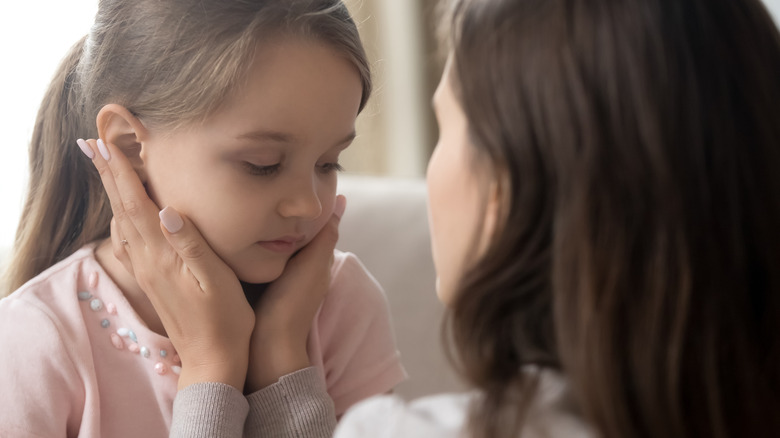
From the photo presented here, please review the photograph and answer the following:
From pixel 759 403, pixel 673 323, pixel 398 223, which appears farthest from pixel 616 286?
pixel 398 223

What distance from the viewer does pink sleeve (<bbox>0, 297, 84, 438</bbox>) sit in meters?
1.00

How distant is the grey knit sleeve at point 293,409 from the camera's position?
1042 millimetres

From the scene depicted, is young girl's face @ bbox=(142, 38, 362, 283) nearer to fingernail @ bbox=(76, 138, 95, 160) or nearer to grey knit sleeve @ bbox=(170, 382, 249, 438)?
fingernail @ bbox=(76, 138, 95, 160)

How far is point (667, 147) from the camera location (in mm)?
663

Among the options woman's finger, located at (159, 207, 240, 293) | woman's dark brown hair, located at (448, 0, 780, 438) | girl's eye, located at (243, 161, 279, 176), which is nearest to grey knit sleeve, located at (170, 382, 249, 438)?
woman's finger, located at (159, 207, 240, 293)

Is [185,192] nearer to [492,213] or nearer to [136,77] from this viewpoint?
[136,77]

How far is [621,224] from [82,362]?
0.70 m

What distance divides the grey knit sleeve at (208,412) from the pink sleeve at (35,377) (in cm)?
13

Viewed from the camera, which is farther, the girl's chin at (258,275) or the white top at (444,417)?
the girl's chin at (258,275)

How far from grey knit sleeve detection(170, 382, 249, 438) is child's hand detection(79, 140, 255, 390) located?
1.1 inches

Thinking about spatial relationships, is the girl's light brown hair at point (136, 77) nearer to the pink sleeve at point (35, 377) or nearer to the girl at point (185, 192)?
the girl at point (185, 192)

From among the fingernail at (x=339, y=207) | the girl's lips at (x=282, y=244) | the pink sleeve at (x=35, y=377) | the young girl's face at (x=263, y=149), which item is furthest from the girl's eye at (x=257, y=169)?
A: the pink sleeve at (x=35, y=377)

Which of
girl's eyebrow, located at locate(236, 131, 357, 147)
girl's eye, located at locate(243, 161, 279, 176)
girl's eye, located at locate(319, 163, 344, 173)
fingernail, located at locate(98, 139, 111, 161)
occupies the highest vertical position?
girl's eyebrow, located at locate(236, 131, 357, 147)

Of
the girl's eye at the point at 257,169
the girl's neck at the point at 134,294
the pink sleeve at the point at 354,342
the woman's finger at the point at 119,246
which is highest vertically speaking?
the girl's eye at the point at 257,169
